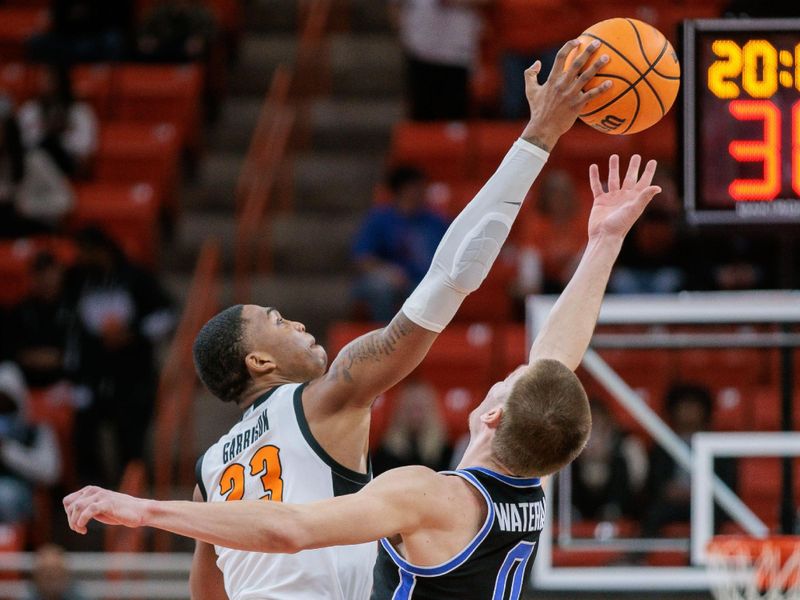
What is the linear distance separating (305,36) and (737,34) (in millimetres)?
7311

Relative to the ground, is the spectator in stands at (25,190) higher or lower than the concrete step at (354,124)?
lower

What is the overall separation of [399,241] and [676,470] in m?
2.90

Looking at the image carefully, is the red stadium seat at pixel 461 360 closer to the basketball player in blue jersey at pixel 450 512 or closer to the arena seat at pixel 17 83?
the arena seat at pixel 17 83

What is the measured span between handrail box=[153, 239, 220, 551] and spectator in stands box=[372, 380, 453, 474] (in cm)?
159

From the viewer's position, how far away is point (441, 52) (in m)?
11.6

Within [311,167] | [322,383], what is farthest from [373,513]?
[311,167]

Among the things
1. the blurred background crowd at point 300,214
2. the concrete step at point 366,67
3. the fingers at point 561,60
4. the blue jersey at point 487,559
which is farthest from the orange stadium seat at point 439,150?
the blue jersey at point 487,559

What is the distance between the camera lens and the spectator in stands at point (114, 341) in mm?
10148

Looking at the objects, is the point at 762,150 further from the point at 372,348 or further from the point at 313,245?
the point at 313,245

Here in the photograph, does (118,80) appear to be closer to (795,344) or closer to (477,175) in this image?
(477,175)

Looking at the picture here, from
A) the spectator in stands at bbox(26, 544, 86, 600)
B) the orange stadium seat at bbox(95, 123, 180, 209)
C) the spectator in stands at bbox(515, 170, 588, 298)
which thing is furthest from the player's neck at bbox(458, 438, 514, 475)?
the orange stadium seat at bbox(95, 123, 180, 209)

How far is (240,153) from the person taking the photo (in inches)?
529

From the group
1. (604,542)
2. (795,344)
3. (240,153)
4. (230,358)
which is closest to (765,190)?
(795,344)

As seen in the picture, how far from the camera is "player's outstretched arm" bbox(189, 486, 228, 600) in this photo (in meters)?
4.51
